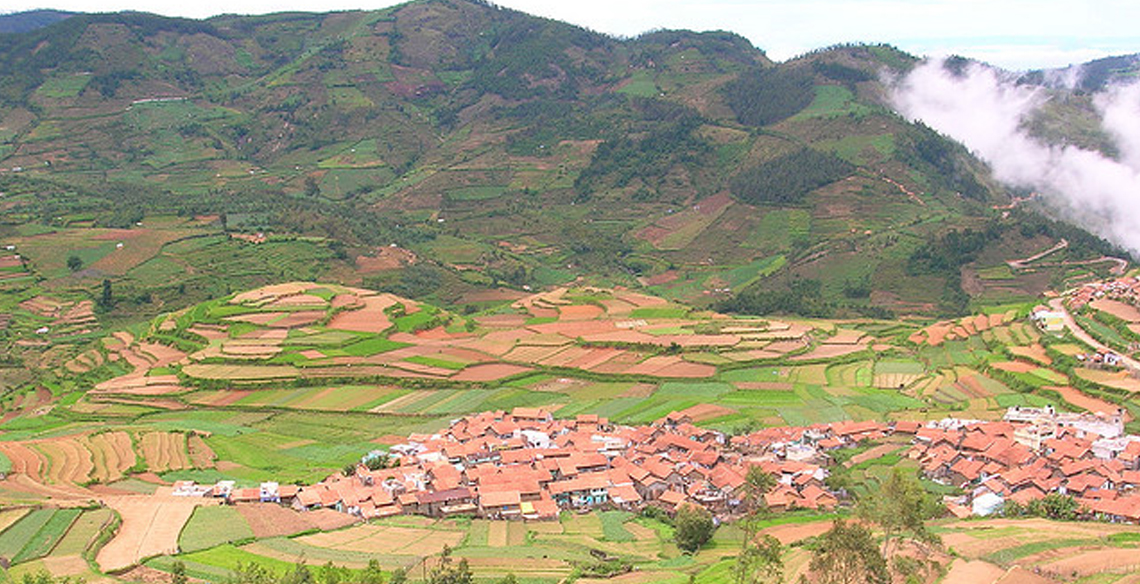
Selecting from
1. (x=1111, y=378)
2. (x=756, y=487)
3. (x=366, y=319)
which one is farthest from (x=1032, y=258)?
(x=756, y=487)

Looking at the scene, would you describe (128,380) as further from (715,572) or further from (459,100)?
(459,100)

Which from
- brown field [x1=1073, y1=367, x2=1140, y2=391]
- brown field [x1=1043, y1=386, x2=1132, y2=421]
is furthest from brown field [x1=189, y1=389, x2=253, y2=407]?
brown field [x1=1073, y1=367, x2=1140, y2=391]

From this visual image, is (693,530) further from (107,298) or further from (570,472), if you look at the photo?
(107,298)

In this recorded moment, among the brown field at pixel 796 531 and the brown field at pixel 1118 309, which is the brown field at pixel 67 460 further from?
the brown field at pixel 1118 309

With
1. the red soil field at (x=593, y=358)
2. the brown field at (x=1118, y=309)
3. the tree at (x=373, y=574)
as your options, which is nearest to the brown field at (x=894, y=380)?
the brown field at (x=1118, y=309)

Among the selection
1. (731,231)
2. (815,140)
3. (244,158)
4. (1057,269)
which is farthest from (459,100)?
(1057,269)

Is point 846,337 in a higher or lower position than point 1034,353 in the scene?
lower
